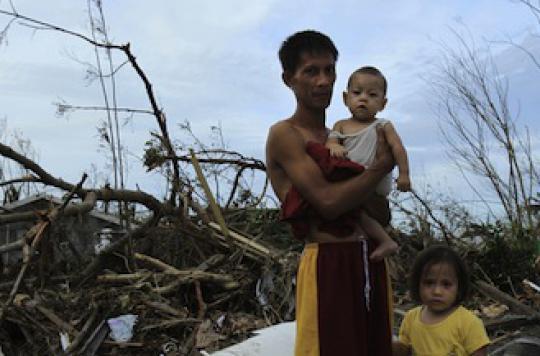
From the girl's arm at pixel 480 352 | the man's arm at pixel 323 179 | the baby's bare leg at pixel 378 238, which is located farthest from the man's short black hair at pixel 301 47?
the girl's arm at pixel 480 352

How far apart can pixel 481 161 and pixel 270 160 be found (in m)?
6.01

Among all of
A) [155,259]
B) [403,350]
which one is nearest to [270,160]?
[403,350]

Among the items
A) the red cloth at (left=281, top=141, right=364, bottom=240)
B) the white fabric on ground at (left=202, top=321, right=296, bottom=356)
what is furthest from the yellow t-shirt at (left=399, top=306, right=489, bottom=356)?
the red cloth at (left=281, top=141, right=364, bottom=240)

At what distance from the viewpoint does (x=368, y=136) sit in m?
2.02

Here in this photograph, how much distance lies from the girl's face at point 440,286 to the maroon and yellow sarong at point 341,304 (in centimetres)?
68

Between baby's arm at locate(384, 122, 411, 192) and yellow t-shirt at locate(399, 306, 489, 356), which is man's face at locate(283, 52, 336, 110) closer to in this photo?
baby's arm at locate(384, 122, 411, 192)

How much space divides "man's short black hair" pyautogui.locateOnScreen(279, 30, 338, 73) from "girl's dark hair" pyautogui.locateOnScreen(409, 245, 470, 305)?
1025 mm

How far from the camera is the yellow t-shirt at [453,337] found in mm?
2566

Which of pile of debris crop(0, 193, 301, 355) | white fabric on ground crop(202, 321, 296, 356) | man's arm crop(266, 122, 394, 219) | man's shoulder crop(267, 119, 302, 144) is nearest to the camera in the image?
man's arm crop(266, 122, 394, 219)

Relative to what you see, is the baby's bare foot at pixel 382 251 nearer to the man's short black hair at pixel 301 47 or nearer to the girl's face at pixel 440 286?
the man's short black hair at pixel 301 47

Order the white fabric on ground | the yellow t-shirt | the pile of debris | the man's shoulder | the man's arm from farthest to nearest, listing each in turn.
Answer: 1. the pile of debris
2. the white fabric on ground
3. the yellow t-shirt
4. the man's shoulder
5. the man's arm

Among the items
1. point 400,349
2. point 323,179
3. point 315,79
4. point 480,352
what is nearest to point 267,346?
point 400,349

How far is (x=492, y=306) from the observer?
4887mm

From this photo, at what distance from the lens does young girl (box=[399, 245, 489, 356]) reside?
257cm
